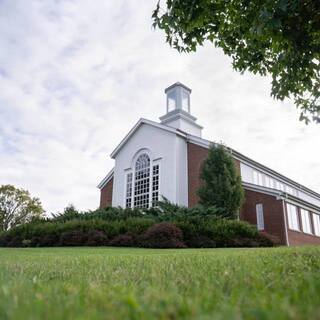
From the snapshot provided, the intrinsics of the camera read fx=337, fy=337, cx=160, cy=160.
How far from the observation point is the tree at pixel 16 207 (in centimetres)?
3619

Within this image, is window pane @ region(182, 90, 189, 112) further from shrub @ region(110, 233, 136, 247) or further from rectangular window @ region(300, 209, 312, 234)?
shrub @ region(110, 233, 136, 247)

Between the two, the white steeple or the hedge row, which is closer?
the hedge row

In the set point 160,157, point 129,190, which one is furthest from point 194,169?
point 129,190

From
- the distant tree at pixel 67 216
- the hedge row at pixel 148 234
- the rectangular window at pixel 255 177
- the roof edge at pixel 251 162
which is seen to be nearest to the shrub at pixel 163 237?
the hedge row at pixel 148 234

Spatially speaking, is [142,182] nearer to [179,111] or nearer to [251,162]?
[179,111]

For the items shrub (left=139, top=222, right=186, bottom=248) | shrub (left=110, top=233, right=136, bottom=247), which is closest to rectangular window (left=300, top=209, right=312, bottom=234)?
shrub (left=139, top=222, right=186, bottom=248)

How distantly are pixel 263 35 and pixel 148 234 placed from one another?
9.24m

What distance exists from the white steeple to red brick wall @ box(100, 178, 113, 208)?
7384 millimetres

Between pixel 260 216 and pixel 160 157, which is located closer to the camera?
pixel 260 216

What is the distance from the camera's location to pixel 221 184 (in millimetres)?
18516

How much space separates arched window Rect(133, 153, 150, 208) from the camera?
23.5 m

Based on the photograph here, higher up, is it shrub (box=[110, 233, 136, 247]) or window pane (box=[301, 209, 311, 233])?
window pane (box=[301, 209, 311, 233])

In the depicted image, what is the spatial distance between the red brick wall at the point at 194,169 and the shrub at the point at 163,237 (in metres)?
8.06

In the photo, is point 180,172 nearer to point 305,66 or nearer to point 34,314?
point 305,66
